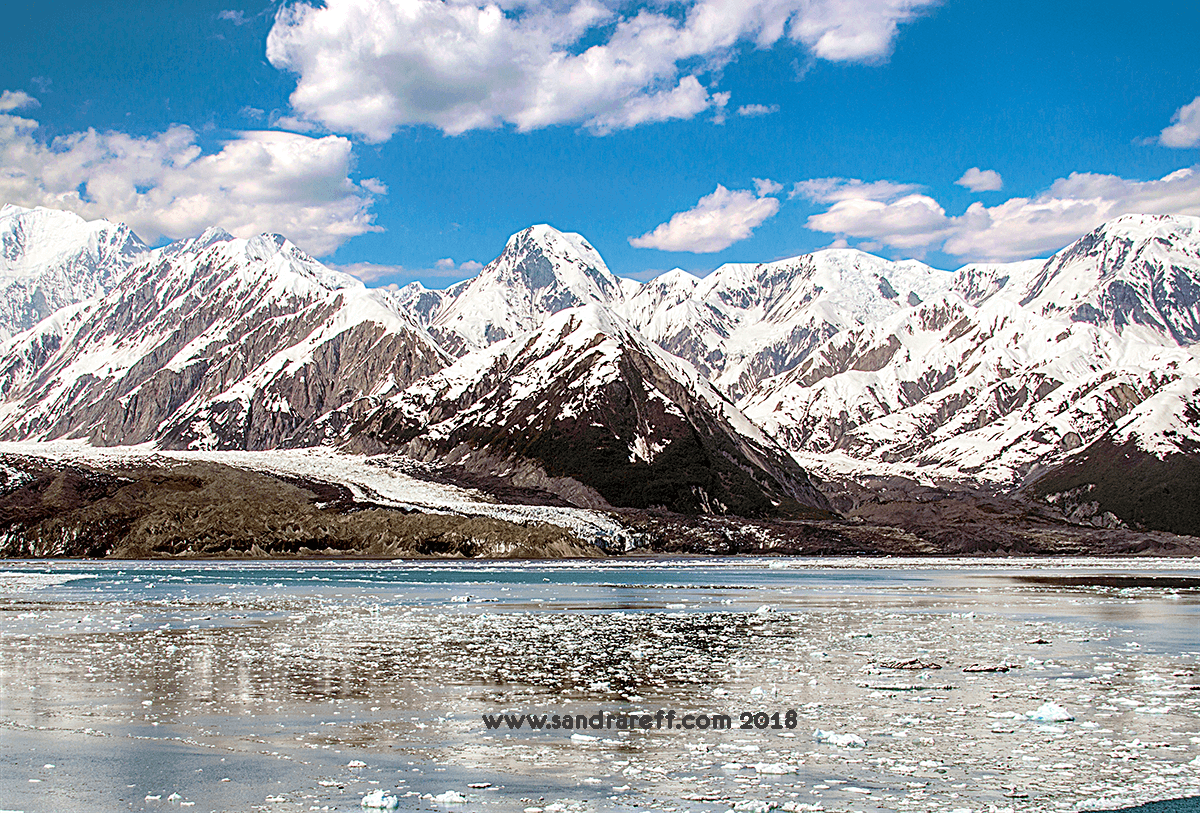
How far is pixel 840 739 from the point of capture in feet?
80.0

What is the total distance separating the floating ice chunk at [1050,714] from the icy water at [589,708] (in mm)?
77

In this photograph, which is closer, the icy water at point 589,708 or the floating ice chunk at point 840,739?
the icy water at point 589,708

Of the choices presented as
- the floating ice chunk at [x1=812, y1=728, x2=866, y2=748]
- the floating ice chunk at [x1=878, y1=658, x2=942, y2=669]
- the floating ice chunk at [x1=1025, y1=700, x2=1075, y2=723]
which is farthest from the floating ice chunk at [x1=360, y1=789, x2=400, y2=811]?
the floating ice chunk at [x1=878, y1=658, x2=942, y2=669]

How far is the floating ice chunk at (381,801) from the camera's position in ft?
61.6

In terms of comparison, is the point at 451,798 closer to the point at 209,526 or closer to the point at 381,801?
the point at 381,801

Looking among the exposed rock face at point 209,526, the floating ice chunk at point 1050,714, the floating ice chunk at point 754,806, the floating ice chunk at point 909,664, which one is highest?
the exposed rock face at point 209,526

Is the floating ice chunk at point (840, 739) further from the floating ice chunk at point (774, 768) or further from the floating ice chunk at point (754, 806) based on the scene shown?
the floating ice chunk at point (754, 806)

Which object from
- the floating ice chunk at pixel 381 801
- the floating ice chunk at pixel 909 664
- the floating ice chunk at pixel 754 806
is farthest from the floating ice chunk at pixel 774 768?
the floating ice chunk at pixel 909 664

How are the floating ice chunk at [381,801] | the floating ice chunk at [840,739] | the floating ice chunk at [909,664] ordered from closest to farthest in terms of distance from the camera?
the floating ice chunk at [381,801]
the floating ice chunk at [840,739]
the floating ice chunk at [909,664]

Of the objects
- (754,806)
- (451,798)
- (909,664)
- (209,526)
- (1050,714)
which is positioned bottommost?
(909,664)

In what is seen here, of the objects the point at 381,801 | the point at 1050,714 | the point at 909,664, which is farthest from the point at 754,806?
the point at 909,664

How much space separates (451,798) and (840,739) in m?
9.28

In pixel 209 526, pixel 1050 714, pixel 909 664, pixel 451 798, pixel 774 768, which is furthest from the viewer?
Result: pixel 209 526

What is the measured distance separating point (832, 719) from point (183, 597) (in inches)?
2119
